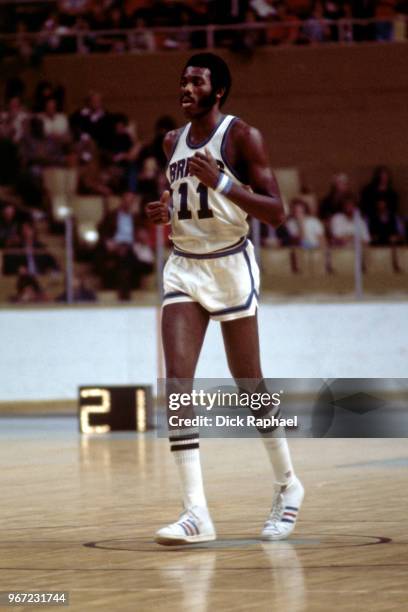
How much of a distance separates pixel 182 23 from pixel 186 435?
728 inches

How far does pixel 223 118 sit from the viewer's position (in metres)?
7.68

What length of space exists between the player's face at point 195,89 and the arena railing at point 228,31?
1706cm

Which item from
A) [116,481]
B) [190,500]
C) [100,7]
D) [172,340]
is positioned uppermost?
[100,7]

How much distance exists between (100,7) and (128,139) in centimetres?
349

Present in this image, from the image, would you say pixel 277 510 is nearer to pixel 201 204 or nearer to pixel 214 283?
pixel 214 283

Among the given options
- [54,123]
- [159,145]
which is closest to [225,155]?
[159,145]

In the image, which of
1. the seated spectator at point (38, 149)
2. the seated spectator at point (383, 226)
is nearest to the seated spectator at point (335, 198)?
the seated spectator at point (383, 226)

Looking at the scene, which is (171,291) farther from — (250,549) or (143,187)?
(143,187)

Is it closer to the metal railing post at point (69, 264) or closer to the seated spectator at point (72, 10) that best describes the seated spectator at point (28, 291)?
the metal railing post at point (69, 264)

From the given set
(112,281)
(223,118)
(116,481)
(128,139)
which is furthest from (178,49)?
(223,118)

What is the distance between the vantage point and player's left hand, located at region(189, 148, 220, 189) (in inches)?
286

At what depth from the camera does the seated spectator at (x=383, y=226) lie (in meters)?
20.4

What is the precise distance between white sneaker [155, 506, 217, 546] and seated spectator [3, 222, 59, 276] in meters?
13.3

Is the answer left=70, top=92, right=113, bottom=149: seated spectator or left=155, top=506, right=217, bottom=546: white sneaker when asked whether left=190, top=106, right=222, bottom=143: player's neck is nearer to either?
left=155, top=506, right=217, bottom=546: white sneaker
